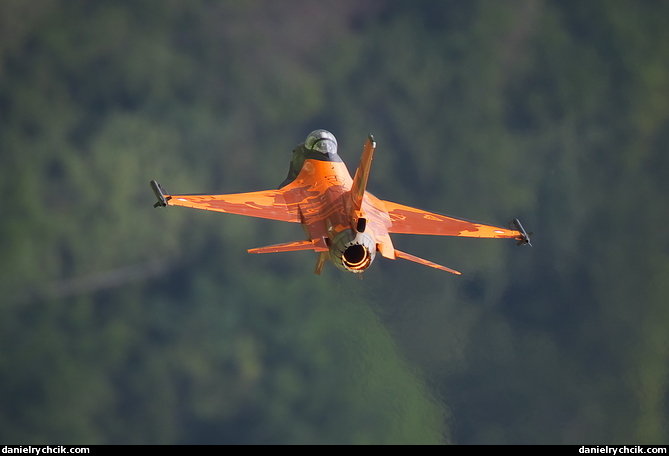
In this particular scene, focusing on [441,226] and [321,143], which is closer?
[441,226]

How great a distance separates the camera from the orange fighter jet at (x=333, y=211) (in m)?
22.1

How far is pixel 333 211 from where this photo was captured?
23188 mm

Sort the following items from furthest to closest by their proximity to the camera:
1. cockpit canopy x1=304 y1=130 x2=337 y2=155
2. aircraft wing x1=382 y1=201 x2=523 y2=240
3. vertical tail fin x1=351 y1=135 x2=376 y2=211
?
cockpit canopy x1=304 y1=130 x2=337 y2=155 → aircraft wing x1=382 y1=201 x2=523 y2=240 → vertical tail fin x1=351 y1=135 x2=376 y2=211

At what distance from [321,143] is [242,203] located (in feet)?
10.5

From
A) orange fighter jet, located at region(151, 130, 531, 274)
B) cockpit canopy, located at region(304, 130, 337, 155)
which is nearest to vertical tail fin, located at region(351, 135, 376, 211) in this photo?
orange fighter jet, located at region(151, 130, 531, 274)

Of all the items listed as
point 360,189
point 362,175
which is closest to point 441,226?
point 360,189

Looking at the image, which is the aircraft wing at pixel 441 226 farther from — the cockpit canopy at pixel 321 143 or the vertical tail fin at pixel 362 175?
the vertical tail fin at pixel 362 175

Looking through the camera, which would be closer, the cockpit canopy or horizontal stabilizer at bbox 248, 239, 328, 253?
horizontal stabilizer at bbox 248, 239, 328, 253

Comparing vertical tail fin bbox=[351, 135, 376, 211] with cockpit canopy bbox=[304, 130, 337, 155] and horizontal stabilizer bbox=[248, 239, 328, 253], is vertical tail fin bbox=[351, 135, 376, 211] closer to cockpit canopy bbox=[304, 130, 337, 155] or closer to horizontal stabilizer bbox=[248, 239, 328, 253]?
horizontal stabilizer bbox=[248, 239, 328, 253]

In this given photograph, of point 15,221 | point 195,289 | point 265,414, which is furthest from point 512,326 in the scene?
point 15,221

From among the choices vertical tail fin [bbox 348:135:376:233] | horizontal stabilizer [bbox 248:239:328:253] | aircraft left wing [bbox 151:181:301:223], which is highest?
aircraft left wing [bbox 151:181:301:223]

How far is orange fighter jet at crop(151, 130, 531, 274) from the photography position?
22.1 m

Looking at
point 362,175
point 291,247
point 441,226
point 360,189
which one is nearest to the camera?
point 362,175

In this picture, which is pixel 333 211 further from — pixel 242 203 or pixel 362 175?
pixel 242 203
